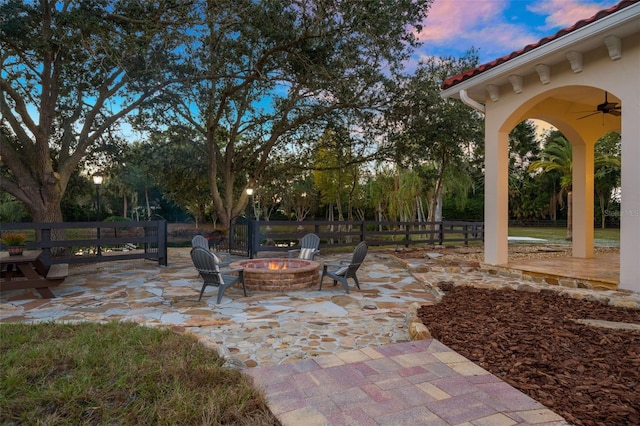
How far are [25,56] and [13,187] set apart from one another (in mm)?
2918

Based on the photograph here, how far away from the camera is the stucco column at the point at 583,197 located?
25.0ft

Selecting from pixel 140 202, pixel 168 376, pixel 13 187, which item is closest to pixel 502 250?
pixel 168 376

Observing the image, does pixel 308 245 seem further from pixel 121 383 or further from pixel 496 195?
pixel 121 383

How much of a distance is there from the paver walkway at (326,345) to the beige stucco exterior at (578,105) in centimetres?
236

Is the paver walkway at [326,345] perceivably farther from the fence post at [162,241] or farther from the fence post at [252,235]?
the fence post at [252,235]

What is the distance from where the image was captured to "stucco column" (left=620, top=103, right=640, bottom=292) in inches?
177

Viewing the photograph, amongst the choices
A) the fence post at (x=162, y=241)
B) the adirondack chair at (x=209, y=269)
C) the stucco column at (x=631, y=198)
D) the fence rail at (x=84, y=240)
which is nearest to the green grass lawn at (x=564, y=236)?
the stucco column at (x=631, y=198)

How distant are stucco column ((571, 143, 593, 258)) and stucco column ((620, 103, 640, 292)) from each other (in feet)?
11.0

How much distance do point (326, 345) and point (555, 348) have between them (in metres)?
1.81

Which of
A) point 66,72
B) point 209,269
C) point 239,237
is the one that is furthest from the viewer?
point 239,237

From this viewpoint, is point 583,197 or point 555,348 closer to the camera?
point 555,348

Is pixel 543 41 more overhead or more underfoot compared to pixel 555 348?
more overhead

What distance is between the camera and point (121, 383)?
7.80 ft

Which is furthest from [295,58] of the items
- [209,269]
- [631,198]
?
[631,198]
